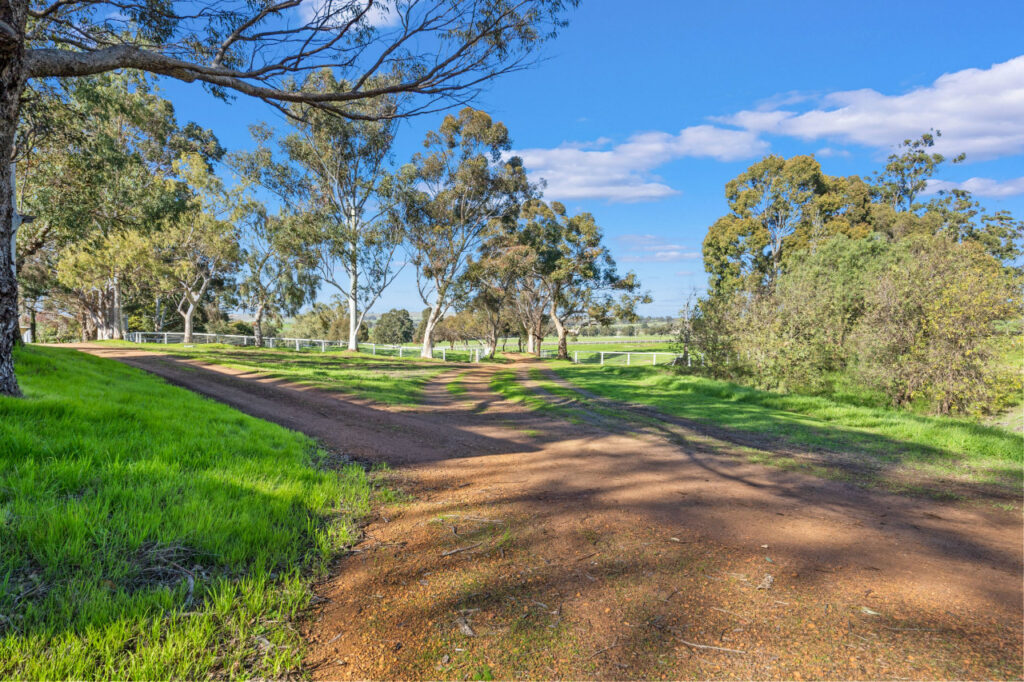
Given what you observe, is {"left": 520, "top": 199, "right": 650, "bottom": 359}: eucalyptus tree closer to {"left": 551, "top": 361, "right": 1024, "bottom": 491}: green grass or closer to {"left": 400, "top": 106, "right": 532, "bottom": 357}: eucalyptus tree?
{"left": 400, "top": 106, "right": 532, "bottom": 357}: eucalyptus tree

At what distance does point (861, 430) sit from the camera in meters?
8.62

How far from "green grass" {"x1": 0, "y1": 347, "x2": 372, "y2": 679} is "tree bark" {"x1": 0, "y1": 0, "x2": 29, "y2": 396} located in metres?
1.55

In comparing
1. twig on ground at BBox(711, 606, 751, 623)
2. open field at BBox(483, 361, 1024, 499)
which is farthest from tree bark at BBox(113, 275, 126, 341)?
twig on ground at BBox(711, 606, 751, 623)

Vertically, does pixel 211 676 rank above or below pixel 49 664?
below

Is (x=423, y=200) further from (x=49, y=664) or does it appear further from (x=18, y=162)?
(x=49, y=664)

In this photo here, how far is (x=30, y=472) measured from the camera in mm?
3441

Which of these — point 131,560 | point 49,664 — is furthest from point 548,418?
point 49,664

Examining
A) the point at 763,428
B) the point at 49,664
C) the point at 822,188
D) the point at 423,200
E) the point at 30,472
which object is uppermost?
the point at 822,188

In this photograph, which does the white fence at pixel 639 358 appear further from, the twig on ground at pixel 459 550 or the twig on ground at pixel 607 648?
the twig on ground at pixel 607 648

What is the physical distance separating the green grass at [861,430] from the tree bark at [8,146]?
11.5 m

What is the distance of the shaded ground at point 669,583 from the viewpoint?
204 centimetres

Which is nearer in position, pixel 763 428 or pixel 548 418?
pixel 763 428

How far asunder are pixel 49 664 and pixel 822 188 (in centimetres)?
4489

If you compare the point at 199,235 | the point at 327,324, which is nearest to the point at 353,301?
the point at 199,235
